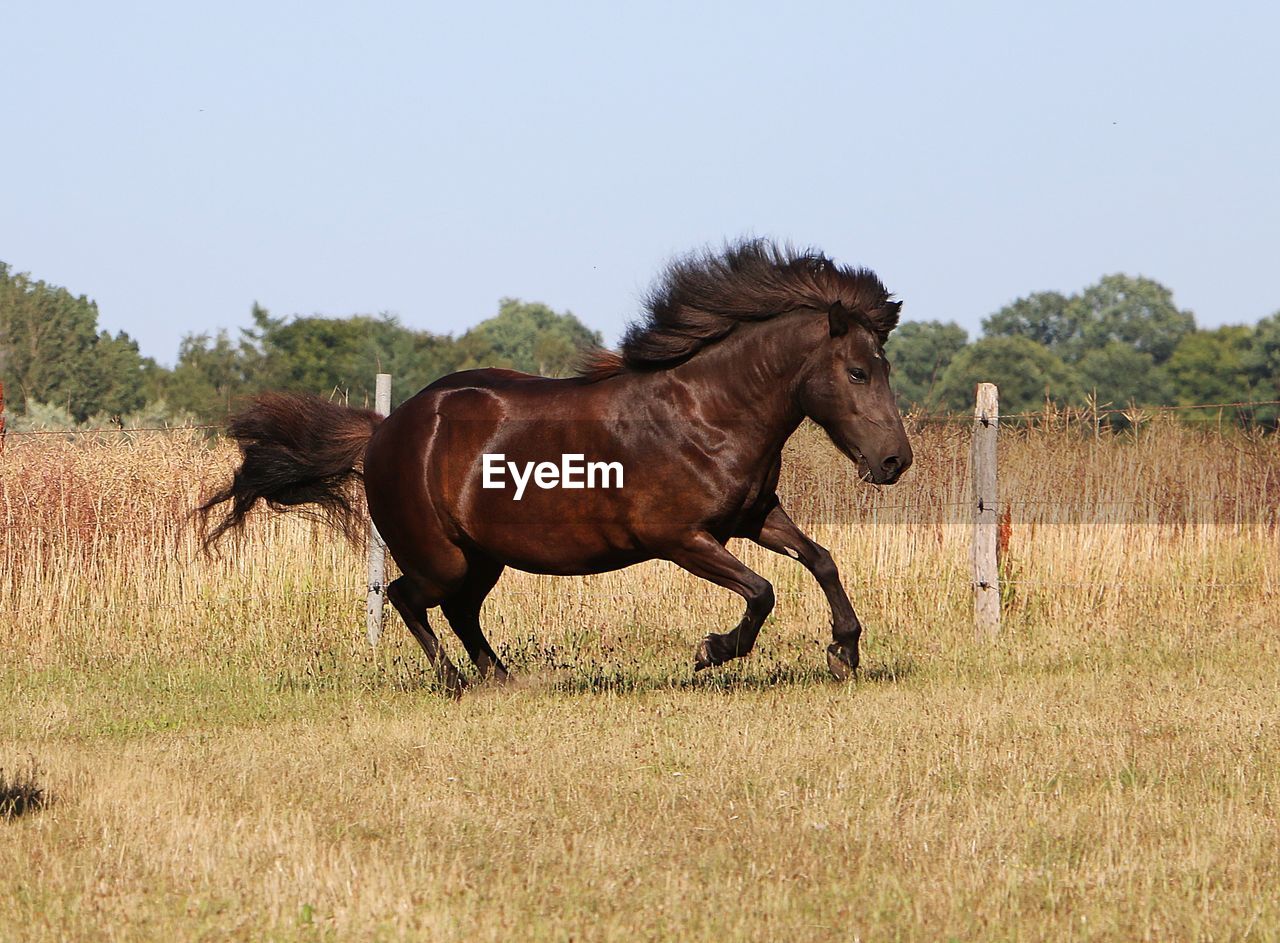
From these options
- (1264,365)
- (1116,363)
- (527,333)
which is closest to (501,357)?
(527,333)

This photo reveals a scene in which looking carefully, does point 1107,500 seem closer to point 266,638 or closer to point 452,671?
point 452,671

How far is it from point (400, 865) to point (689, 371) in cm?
434

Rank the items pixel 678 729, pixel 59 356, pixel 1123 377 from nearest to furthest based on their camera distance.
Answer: pixel 678 729 → pixel 59 356 → pixel 1123 377

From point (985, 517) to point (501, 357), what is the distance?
9515 centimetres

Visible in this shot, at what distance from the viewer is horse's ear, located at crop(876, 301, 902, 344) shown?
8.63m

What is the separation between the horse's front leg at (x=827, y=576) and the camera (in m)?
8.66

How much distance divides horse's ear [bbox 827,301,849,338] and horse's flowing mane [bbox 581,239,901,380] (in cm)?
5

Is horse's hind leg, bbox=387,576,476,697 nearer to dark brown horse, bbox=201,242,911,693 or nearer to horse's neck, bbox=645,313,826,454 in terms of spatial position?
dark brown horse, bbox=201,242,911,693

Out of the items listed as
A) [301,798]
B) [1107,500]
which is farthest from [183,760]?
[1107,500]

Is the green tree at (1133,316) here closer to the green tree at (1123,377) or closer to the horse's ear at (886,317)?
the green tree at (1123,377)

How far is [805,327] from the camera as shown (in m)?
8.65

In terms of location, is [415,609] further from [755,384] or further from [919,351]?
[919,351]

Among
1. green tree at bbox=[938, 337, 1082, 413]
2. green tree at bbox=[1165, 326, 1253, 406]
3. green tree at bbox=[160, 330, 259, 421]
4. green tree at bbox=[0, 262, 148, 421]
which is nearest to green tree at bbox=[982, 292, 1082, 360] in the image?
green tree at bbox=[1165, 326, 1253, 406]

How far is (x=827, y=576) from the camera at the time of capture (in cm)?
864
